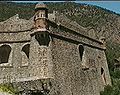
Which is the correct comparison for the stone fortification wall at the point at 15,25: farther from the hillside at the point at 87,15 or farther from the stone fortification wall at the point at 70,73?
the hillside at the point at 87,15

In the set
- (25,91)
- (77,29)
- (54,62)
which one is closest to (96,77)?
(77,29)

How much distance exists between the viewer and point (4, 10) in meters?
59.7

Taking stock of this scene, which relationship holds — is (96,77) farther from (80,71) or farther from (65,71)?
(65,71)

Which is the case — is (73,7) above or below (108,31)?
above

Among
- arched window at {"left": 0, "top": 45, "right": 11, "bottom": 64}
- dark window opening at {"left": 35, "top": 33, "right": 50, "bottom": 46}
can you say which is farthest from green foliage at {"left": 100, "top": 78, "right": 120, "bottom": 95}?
arched window at {"left": 0, "top": 45, "right": 11, "bottom": 64}

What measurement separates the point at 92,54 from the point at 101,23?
113 feet

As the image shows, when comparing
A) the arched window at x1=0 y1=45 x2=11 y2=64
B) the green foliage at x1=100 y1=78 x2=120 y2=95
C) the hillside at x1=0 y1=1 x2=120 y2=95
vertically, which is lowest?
the green foliage at x1=100 y1=78 x2=120 y2=95

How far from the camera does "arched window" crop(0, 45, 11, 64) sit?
2421 cm

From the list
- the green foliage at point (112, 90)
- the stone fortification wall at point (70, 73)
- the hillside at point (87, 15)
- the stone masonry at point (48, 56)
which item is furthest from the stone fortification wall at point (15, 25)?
the hillside at point (87, 15)

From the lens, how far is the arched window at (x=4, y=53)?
24.2m

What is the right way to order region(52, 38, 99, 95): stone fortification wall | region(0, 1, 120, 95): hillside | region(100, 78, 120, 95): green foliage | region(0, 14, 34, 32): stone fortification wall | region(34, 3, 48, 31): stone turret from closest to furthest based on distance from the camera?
region(34, 3, 48, 31): stone turret < region(52, 38, 99, 95): stone fortification wall < region(0, 14, 34, 32): stone fortification wall < region(100, 78, 120, 95): green foliage < region(0, 1, 120, 95): hillside

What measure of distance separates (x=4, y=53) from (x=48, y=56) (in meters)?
5.86

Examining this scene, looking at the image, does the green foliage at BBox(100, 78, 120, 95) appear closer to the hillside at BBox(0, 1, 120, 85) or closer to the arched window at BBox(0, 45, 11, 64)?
the arched window at BBox(0, 45, 11, 64)

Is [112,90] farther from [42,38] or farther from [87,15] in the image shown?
[87,15]
